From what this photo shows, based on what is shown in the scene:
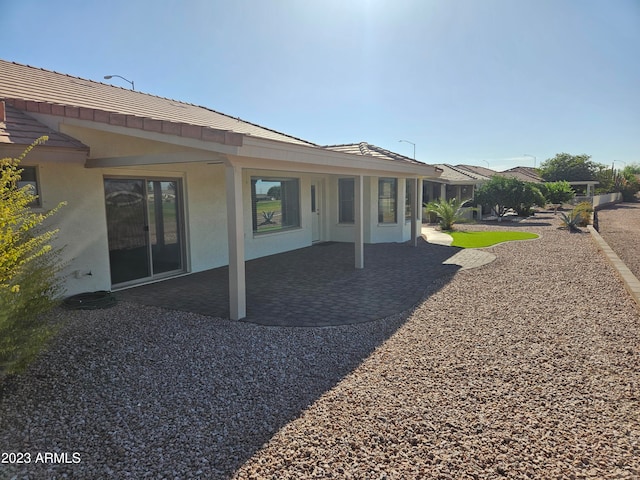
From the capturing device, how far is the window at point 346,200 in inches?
628

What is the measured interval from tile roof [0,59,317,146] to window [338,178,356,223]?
6305mm

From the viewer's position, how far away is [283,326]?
21.5ft

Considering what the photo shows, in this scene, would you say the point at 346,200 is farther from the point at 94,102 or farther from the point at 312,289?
the point at 94,102

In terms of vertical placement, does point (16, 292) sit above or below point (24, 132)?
below

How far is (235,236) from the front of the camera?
259 inches

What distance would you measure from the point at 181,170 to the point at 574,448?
9056 mm

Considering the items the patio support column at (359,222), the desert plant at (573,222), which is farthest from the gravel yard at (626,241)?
the patio support column at (359,222)

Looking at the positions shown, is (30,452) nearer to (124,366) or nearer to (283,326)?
(124,366)

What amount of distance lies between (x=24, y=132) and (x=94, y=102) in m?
2.52

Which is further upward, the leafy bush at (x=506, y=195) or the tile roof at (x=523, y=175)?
the tile roof at (x=523, y=175)

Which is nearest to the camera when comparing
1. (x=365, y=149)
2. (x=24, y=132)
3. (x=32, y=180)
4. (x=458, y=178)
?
(x=24, y=132)

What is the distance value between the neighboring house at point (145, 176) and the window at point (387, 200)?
2038 millimetres

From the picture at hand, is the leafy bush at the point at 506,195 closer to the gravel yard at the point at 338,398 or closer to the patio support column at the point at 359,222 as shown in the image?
the patio support column at the point at 359,222

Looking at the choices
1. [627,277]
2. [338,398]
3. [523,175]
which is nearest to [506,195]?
[627,277]
